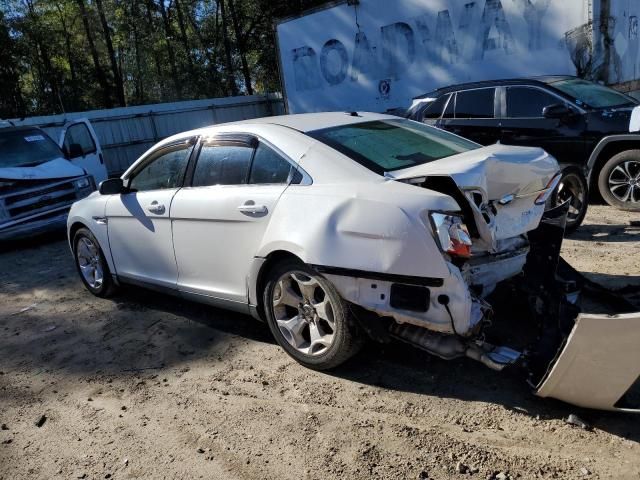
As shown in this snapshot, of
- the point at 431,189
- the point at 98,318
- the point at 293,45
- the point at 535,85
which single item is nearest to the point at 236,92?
the point at 293,45

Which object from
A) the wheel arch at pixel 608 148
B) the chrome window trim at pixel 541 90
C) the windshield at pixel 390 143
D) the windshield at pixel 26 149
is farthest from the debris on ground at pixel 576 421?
the windshield at pixel 26 149

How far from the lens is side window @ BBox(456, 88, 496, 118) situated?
7.58 metres

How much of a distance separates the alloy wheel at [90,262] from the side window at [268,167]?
234 cm

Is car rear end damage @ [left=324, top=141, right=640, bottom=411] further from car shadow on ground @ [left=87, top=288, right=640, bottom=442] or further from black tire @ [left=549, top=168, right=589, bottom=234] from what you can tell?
black tire @ [left=549, top=168, right=589, bottom=234]

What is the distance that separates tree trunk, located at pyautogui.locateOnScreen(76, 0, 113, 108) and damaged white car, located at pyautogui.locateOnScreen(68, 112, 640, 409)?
26.2 m

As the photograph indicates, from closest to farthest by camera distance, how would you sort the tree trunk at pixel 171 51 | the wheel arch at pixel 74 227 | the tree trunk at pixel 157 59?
the wheel arch at pixel 74 227 < the tree trunk at pixel 157 59 < the tree trunk at pixel 171 51

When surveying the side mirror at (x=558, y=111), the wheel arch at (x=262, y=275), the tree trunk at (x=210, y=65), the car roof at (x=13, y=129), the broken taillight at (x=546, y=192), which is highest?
the tree trunk at (x=210, y=65)

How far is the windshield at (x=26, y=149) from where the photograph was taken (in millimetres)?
8906

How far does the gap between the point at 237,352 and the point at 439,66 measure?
10318 mm

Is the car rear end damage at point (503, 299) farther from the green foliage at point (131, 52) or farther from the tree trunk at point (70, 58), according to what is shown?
the tree trunk at point (70, 58)

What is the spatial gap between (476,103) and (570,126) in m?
1.33

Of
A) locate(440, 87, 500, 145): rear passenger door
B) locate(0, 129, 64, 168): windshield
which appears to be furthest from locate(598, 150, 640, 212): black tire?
locate(0, 129, 64, 168): windshield

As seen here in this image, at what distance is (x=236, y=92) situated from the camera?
→ 1184 inches

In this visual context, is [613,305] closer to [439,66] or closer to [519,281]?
[519,281]
